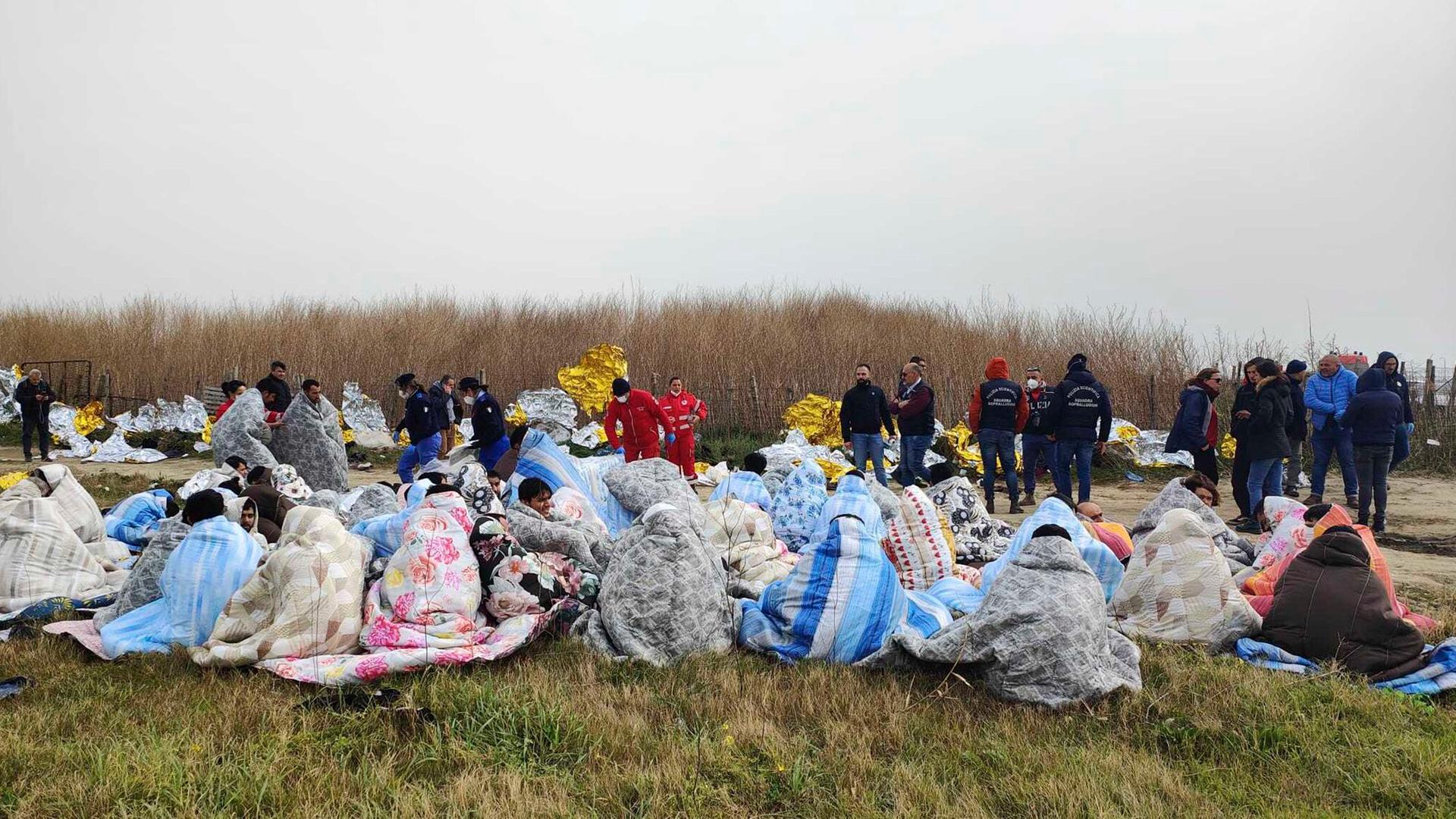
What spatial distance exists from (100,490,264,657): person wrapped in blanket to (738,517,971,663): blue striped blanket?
2.59m

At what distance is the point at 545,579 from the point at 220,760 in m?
1.85

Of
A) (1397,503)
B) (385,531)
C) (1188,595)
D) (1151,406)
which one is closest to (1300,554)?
(1188,595)

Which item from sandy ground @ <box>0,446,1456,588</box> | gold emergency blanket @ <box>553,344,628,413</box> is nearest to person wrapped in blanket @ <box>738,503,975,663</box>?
sandy ground @ <box>0,446,1456,588</box>

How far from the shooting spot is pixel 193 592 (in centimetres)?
460

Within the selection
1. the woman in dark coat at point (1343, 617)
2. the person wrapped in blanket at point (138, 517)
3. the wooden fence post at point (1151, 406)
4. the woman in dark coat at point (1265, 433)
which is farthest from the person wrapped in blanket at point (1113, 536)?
the wooden fence post at point (1151, 406)

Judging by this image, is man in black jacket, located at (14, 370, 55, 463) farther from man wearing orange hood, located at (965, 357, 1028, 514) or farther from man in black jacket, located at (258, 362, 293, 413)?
man wearing orange hood, located at (965, 357, 1028, 514)

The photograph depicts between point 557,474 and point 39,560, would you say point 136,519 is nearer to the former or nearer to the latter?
point 39,560

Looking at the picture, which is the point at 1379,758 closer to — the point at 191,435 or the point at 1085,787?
the point at 1085,787

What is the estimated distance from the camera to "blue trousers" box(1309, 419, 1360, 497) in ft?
29.8

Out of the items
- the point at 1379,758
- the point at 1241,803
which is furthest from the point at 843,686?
the point at 1379,758

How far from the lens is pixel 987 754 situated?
339 centimetres

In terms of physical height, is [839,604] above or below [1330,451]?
below

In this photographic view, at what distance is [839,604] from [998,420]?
579cm

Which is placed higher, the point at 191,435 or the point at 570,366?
the point at 570,366
